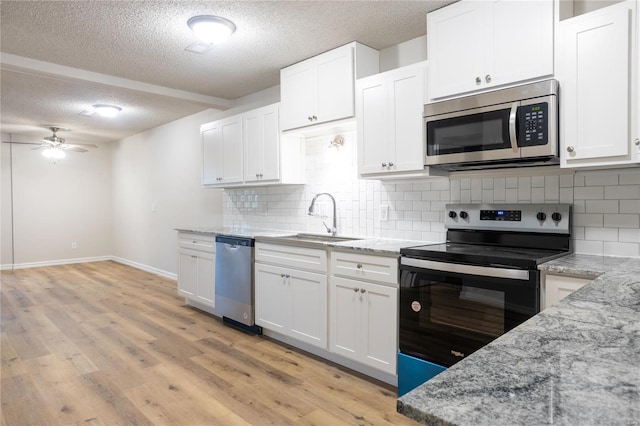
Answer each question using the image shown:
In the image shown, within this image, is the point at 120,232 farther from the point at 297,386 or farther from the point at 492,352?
the point at 492,352

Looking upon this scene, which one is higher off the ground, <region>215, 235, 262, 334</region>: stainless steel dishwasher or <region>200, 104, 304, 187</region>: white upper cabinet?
<region>200, 104, 304, 187</region>: white upper cabinet

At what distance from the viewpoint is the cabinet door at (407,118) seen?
8.80 feet

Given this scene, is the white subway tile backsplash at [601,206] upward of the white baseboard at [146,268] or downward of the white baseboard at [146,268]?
upward

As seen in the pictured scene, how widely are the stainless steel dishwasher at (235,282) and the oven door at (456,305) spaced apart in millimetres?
1673

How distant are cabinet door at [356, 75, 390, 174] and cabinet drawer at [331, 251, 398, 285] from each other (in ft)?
2.12

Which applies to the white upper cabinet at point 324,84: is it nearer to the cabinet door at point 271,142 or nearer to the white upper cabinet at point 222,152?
the cabinet door at point 271,142

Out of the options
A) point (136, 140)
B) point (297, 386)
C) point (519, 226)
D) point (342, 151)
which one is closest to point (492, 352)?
point (519, 226)

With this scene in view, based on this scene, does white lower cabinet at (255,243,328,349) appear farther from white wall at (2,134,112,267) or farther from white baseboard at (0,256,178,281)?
white wall at (2,134,112,267)

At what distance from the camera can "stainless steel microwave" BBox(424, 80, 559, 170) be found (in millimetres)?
2129

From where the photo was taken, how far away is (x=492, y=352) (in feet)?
2.61

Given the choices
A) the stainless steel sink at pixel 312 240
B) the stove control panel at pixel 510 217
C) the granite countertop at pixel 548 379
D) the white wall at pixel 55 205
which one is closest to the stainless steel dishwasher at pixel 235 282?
the stainless steel sink at pixel 312 240

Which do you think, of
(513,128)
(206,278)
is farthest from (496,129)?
(206,278)

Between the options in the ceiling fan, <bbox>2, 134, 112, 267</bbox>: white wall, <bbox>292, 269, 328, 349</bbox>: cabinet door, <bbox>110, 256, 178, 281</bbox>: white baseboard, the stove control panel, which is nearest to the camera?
the stove control panel

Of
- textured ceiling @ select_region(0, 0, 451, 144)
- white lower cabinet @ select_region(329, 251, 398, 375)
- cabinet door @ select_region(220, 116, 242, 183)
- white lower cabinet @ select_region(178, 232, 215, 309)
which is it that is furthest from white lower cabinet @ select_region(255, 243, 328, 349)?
textured ceiling @ select_region(0, 0, 451, 144)
